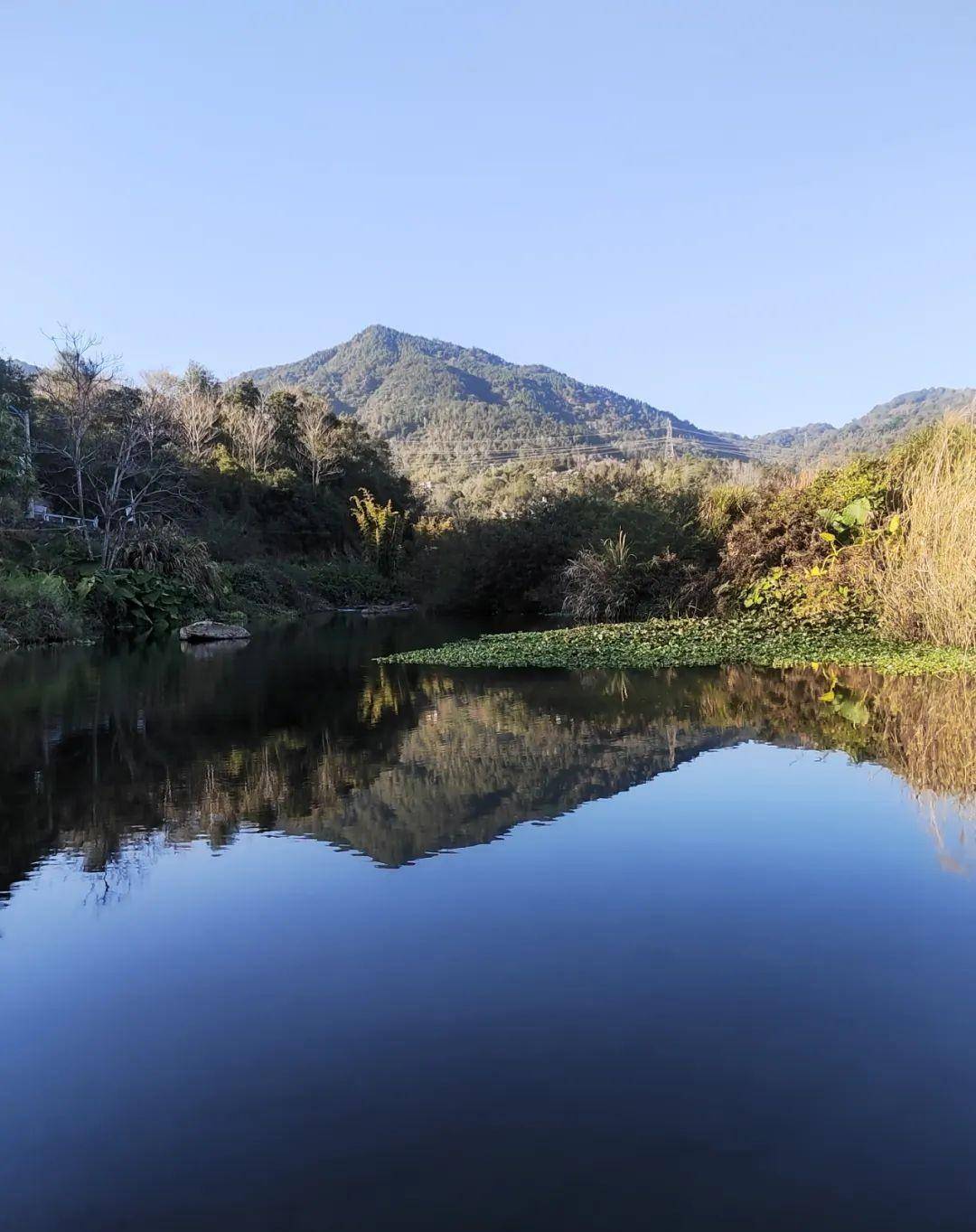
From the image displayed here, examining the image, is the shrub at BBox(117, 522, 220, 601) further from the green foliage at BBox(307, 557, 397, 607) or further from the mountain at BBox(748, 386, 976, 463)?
the mountain at BBox(748, 386, 976, 463)

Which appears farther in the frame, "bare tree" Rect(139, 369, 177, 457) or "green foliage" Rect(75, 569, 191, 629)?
"bare tree" Rect(139, 369, 177, 457)

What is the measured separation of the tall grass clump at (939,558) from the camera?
13.4m

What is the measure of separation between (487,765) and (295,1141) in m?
5.02

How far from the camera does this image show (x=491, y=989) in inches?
149

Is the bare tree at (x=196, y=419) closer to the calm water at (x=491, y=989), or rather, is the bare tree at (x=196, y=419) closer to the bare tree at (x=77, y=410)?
the bare tree at (x=77, y=410)

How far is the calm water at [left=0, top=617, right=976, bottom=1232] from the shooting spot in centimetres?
263

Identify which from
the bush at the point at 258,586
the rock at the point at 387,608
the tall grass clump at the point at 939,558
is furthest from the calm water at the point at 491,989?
the rock at the point at 387,608

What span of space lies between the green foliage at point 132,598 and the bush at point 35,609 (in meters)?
1.42

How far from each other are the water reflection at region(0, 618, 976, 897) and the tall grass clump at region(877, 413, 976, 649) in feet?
7.84

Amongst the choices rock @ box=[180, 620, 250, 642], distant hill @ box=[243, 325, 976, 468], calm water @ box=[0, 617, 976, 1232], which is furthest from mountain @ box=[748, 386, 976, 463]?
calm water @ box=[0, 617, 976, 1232]

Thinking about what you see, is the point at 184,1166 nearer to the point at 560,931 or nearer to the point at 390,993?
the point at 390,993

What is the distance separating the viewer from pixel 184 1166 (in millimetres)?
2723

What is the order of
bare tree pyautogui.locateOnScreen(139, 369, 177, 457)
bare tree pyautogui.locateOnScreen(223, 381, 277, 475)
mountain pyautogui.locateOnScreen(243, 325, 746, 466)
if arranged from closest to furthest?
bare tree pyautogui.locateOnScreen(139, 369, 177, 457)
bare tree pyautogui.locateOnScreen(223, 381, 277, 475)
mountain pyautogui.locateOnScreen(243, 325, 746, 466)

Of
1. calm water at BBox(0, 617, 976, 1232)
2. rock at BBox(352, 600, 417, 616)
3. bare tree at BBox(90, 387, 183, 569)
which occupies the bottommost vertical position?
rock at BBox(352, 600, 417, 616)
